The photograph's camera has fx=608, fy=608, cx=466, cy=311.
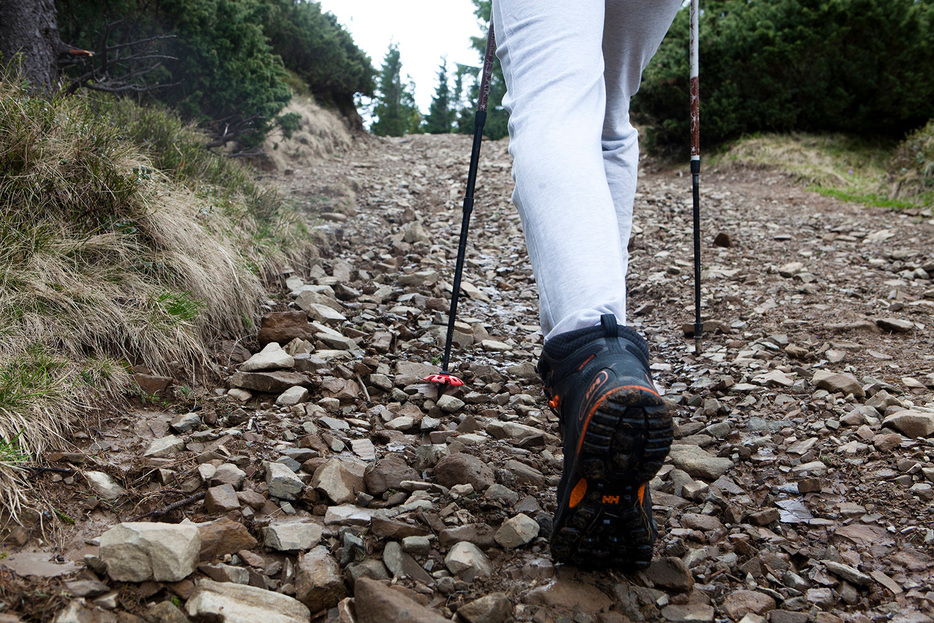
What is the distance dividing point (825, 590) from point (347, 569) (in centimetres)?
107

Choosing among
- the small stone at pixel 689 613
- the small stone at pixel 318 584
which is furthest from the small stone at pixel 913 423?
the small stone at pixel 318 584

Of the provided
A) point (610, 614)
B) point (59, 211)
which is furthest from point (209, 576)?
point (59, 211)

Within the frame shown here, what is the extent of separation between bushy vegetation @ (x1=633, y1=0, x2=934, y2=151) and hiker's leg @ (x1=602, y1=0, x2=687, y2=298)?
33.0 ft

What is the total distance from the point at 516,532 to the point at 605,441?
50 cm

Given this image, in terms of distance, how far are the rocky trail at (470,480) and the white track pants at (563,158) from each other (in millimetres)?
602

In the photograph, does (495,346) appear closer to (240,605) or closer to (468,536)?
(468,536)

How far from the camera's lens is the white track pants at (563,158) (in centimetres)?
120

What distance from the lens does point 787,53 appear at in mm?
10086

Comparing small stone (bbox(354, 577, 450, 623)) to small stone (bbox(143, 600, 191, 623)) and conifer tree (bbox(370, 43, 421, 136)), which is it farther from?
conifer tree (bbox(370, 43, 421, 136))

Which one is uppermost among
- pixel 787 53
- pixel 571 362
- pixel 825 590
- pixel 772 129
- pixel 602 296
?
pixel 787 53

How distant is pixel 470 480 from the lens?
173 centimetres

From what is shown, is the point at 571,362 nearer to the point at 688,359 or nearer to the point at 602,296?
the point at 602,296

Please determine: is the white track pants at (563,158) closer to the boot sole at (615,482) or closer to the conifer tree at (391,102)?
the boot sole at (615,482)

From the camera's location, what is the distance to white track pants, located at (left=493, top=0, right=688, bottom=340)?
47.4 inches
